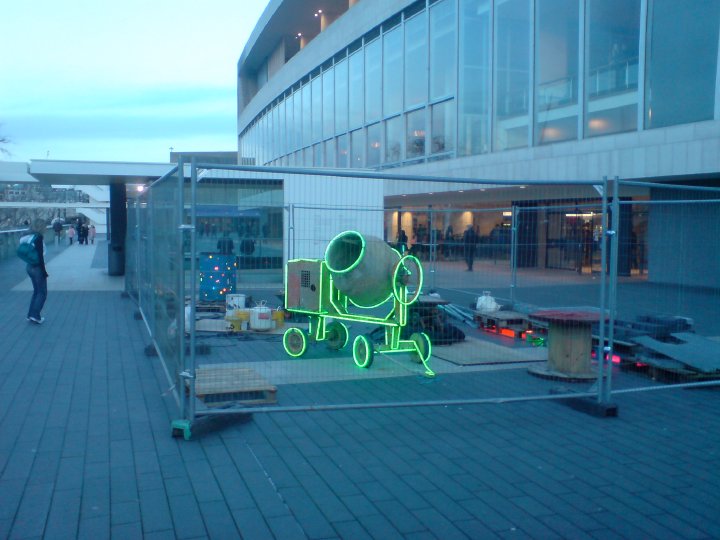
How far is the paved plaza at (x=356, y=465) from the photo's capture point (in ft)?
15.2

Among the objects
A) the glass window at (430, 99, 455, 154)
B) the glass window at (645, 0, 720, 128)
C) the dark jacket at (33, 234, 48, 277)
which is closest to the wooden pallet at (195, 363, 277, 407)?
the dark jacket at (33, 234, 48, 277)

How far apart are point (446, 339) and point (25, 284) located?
14.3m

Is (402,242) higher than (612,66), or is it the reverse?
(612,66)

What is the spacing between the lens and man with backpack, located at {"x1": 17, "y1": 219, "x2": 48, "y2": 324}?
1252cm

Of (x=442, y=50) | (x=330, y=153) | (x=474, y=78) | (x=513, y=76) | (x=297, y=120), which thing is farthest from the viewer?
(x=297, y=120)

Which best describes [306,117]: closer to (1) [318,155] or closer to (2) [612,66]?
(1) [318,155]

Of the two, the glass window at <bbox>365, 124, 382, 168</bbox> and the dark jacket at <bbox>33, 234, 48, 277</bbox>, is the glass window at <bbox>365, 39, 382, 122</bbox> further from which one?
the dark jacket at <bbox>33, 234, 48, 277</bbox>

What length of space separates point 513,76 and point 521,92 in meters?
0.64

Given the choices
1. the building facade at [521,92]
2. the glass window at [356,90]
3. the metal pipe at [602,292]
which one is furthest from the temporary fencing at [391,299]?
the glass window at [356,90]

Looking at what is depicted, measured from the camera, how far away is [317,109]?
3503cm

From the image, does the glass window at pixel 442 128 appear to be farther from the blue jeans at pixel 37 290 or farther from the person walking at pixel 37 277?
the blue jeans at pixel 37 290

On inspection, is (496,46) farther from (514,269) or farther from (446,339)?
(446,339)

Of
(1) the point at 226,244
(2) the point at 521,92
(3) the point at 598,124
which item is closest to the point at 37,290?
(1) the point at 226,244

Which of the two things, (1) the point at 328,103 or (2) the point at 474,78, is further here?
(1) the point at 328,103
